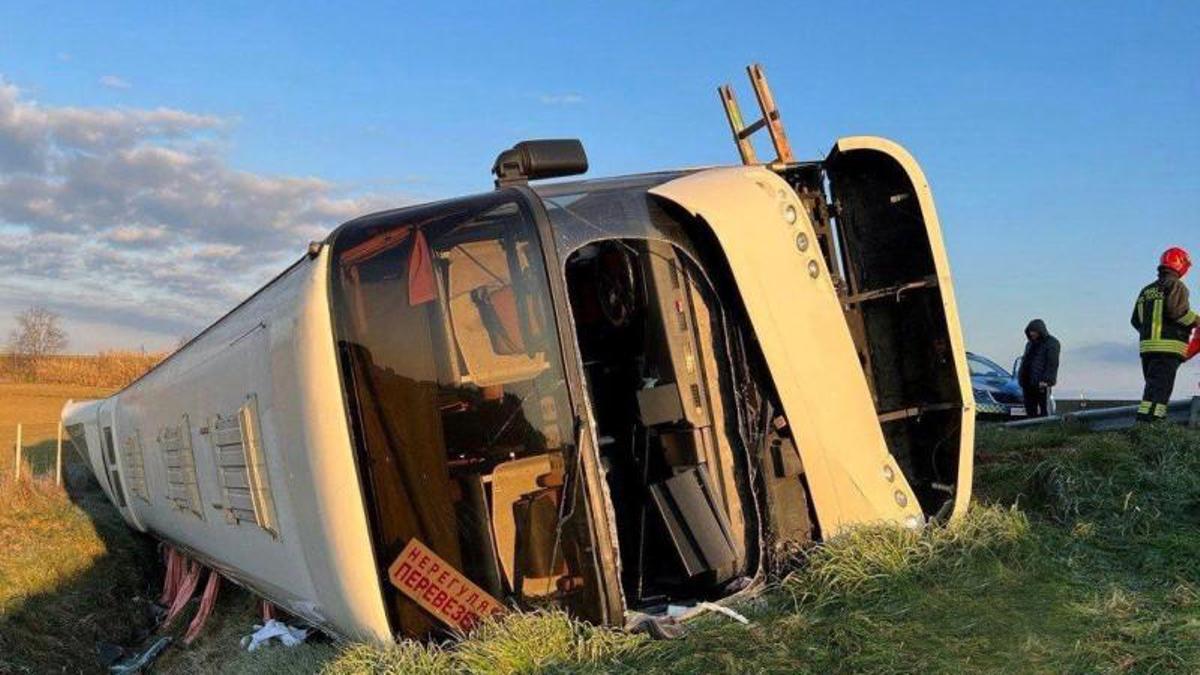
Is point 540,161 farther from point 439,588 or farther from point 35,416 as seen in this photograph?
point 35,416

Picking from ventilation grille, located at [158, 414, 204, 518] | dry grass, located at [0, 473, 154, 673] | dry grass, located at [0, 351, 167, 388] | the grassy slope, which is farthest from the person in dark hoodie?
dry grass, located at [0, 351, 167, 388]

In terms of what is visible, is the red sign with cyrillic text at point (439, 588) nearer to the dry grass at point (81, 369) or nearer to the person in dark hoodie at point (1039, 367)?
the person in dark hoodie at point (1039, 367)

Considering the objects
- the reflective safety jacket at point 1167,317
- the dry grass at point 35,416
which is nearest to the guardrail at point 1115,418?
the reflective safety jacket at point 1167,317

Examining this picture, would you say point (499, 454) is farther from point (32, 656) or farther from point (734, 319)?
point (32, 656)

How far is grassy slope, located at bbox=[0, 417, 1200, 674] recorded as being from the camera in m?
3.15

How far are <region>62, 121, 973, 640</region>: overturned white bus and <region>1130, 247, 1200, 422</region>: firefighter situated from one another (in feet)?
13.0

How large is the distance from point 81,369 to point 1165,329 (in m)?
36.7

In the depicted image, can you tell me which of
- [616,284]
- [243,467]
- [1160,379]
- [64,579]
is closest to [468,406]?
[616,284]

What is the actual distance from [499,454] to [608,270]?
1424mm

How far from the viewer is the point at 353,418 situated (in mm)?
4211

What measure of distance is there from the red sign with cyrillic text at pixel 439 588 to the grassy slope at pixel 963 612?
0.16 metres

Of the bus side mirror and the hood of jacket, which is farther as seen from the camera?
the hood of jacket

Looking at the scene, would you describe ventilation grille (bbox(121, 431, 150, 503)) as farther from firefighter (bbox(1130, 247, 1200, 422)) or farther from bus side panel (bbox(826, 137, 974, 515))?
firefighter (bbox(1130, 247, 1200, 422))

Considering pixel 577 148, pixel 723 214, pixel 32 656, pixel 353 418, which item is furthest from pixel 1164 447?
pixel 32 656
